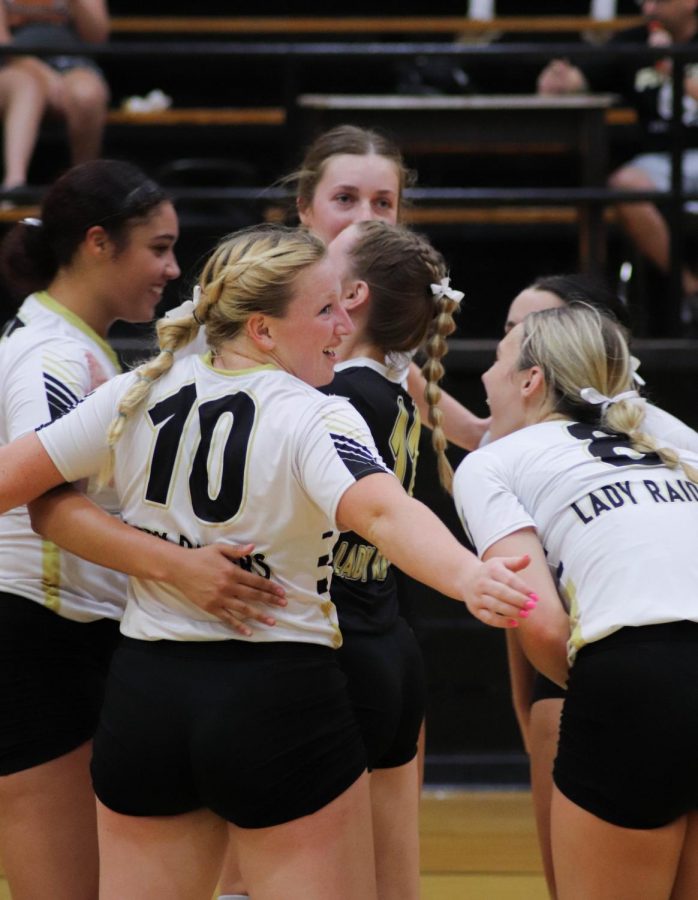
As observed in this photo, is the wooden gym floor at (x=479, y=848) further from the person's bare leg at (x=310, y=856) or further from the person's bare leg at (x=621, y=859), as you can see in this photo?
the person's bare leg at (x=310, y=856)

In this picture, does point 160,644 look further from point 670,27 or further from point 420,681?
point 670,27

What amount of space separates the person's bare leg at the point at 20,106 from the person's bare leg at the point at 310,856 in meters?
3.82

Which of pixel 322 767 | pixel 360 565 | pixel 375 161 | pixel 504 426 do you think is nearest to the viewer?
pixel 322 767

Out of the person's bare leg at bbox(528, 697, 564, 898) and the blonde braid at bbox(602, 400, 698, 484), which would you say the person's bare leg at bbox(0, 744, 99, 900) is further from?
the blonde braid at bbox(602, 400, 698, 484)

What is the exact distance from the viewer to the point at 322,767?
1.68 metres

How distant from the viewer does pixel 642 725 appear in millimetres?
1791

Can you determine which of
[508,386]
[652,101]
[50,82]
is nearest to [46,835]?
[508,386]

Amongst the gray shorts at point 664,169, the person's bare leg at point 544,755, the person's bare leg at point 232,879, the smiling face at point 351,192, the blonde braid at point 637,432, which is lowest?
the person's bare leg at point 232,879

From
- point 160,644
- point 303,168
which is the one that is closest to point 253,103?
point 303,168

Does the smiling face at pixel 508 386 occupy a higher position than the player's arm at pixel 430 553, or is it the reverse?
the player's arm at pixel 430 553

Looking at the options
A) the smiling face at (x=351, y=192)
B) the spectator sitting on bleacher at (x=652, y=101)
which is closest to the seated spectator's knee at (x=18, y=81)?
the spectator sitting on bleacher at (x=652, y=101)

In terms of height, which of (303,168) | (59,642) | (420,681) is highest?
(303,168)

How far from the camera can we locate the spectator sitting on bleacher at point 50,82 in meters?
4.96

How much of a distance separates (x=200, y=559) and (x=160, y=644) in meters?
0.16
